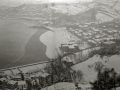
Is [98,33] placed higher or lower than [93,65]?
higher

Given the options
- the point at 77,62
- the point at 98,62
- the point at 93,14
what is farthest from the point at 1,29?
the point at 93,14

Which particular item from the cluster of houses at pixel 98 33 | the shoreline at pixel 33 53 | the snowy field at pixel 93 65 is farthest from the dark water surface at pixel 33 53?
the cluster of houses at pixel 98 33

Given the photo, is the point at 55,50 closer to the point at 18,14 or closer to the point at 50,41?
the point at 50,41

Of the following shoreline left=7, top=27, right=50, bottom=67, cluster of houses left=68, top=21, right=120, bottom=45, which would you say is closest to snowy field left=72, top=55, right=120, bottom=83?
shoreline left=7, top=27, right=50, bottom=67

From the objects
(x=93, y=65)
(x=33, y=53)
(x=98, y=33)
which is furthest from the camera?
(x=98, y=33)

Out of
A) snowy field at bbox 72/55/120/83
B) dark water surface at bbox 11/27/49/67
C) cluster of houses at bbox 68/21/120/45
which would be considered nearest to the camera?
snowy field at bbox 72/55/120/83

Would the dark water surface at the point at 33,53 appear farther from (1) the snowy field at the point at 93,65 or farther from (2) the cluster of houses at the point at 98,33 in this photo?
(2) the cluster of houses at the point at 98,33

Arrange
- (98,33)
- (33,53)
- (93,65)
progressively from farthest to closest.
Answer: (98,33) < (33,53) < (93,65)

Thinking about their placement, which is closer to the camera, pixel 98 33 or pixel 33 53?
pixel 33 53

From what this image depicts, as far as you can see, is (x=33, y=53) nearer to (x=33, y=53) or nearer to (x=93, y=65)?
(x=33, y=53)

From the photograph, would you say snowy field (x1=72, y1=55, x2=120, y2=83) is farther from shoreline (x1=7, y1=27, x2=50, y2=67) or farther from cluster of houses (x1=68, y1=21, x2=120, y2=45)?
cluster of houses (x1=68, y1=21, x2=120, y2=45)

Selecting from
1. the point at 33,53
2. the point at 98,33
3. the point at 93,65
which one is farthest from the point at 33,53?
the point at 98,33
